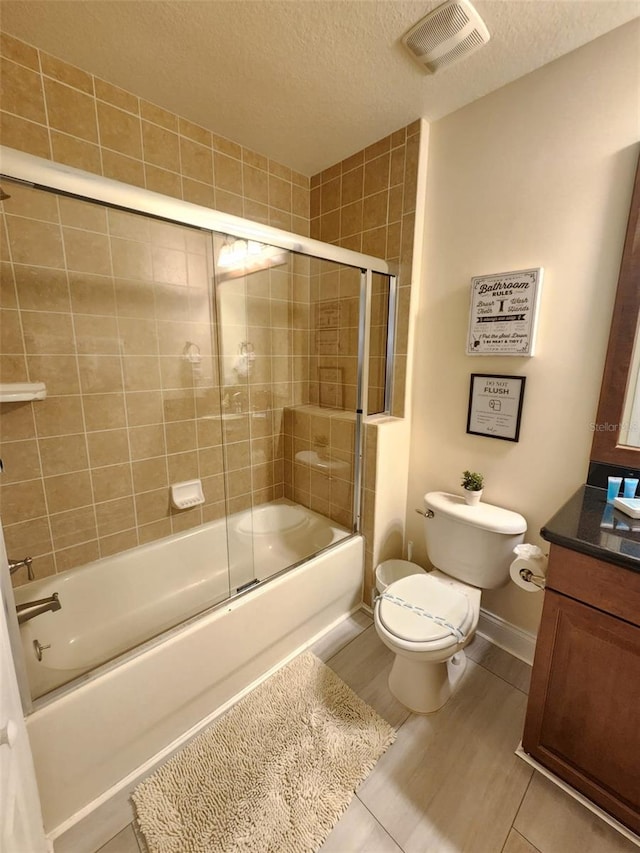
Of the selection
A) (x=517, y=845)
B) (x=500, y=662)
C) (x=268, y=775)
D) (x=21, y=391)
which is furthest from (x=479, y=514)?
(x=21, y=391)

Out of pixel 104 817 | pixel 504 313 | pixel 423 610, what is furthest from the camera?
pixel 504 313

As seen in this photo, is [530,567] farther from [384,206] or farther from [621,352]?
[384,206]

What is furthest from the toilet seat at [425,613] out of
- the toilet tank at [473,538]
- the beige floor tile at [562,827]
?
the beige floor tile at [562,827]

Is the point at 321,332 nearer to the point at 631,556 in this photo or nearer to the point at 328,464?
the point at 328,464

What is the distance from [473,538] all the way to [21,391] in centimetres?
197

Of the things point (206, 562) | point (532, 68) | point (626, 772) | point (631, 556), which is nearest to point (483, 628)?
point (626, 772)

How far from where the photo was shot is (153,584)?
74.2 inches

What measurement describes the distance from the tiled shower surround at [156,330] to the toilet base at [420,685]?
0.60 m

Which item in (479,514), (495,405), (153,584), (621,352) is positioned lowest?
(153,584)

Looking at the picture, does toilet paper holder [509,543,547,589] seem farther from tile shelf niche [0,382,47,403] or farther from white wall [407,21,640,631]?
tile shelf niche [0,382,47,403]

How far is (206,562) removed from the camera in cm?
204

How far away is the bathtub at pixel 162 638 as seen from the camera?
42.8 inches

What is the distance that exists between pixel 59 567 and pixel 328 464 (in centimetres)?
143


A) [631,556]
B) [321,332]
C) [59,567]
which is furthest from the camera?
[321,332]
